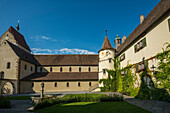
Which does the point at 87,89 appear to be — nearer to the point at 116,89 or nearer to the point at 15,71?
the point at 116,89

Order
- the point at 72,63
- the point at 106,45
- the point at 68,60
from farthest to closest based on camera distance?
1. the point at 68,60
2. the point at 72,63
3. the point at 106,45

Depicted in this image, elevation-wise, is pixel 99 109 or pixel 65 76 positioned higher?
pixel 65 76

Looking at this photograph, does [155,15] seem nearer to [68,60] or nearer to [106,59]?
[106,59]

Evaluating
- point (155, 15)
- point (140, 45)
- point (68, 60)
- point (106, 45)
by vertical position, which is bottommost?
point (140, 45)

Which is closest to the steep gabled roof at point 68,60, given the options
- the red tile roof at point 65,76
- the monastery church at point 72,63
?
the monastery church at point 72,63

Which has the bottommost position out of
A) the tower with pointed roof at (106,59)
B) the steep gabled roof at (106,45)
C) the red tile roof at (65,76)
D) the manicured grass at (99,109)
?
the manicured grass at (99,109)

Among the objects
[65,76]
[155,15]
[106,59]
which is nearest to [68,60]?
[65,76]

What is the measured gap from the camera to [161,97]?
11.8 m

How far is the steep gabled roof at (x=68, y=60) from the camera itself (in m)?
35.2

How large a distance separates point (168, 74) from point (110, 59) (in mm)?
17533

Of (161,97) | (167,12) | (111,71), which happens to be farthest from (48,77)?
(167,12)

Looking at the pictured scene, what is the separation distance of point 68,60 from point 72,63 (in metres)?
2.06

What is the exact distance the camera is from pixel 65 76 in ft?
104

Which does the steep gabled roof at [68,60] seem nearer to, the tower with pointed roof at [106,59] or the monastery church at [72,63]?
the monastery church at [72,63]
